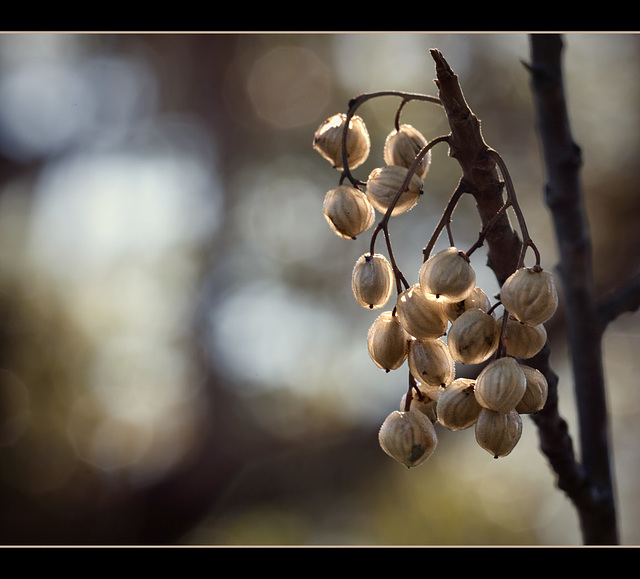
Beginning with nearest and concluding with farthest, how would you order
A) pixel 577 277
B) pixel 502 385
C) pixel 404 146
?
pixel 502 385
pixel 404 146
pixel 577 277

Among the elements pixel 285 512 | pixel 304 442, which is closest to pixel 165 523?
pixel 285 512

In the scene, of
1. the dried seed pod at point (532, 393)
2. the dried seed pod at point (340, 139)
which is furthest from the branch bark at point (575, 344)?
the dried seed pod at point (340, 139)

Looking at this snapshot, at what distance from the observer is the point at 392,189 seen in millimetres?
402

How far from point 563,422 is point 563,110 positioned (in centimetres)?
32

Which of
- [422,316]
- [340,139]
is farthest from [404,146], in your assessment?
[422,316]

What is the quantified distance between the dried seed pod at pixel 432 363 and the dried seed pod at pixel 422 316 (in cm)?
1

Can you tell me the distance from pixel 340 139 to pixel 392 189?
7cm

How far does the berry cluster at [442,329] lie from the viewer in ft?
1.18

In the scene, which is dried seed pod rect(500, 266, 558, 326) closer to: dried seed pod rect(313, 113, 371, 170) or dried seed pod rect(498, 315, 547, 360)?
dried seed pod rect(498, 315, 547, 360)

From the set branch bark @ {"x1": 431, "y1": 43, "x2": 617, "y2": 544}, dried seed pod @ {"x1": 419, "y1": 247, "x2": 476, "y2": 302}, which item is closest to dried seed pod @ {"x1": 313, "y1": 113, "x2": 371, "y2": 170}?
dried seed pod @ {"x1": 419, "y1": 247, "x2": 476, "y2": 302}

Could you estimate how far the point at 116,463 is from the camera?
187 centimetres

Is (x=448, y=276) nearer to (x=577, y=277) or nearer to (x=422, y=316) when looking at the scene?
(x=422, y=316)

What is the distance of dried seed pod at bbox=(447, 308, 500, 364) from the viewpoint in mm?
365

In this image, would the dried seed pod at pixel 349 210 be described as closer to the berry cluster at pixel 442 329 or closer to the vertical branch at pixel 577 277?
the berry cluster at pixel 442 329
